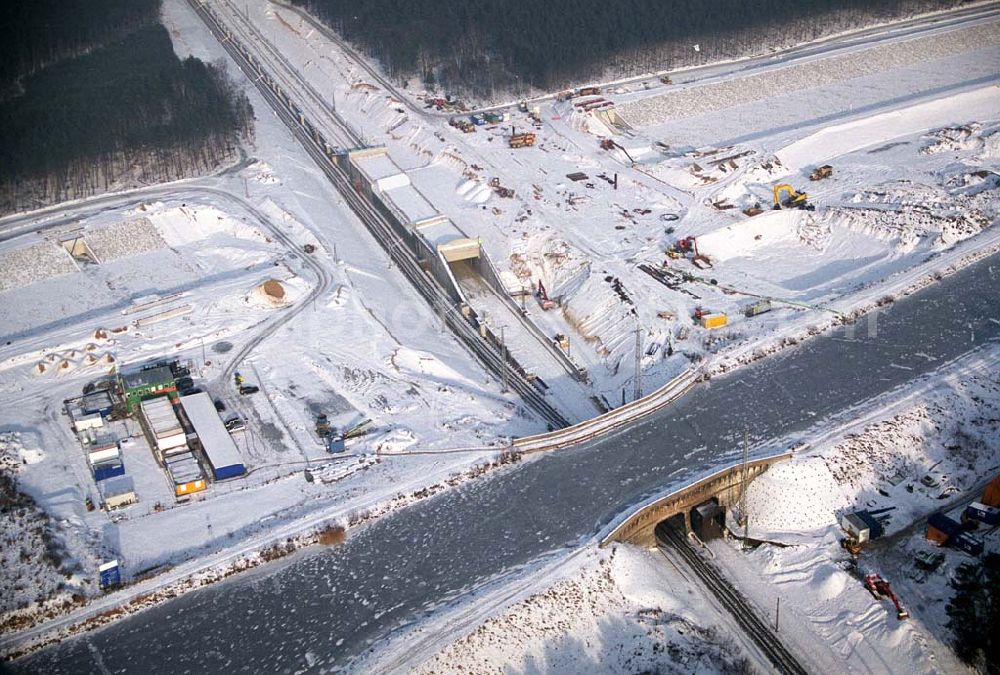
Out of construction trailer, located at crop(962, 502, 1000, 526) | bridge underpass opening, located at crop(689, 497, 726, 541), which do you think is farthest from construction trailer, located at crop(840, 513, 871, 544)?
bridge underpass opening, located at crop(689, 497, 726, 541)

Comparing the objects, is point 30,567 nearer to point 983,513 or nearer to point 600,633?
point 600,633

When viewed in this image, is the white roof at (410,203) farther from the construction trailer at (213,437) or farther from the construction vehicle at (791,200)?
the construction trailer at (213,437)

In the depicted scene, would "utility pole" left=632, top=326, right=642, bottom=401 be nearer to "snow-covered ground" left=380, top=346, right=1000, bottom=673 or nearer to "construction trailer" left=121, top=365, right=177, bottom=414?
"snow-covered ground" left=380, top=346, right=1000, bottom=673

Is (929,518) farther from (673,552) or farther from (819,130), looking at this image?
(819,130)

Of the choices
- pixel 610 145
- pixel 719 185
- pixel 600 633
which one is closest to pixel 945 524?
pixel 600 633

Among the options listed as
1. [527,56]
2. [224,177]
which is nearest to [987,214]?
[527,56]

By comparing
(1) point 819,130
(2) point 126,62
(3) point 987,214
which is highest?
(2) point 126,62
